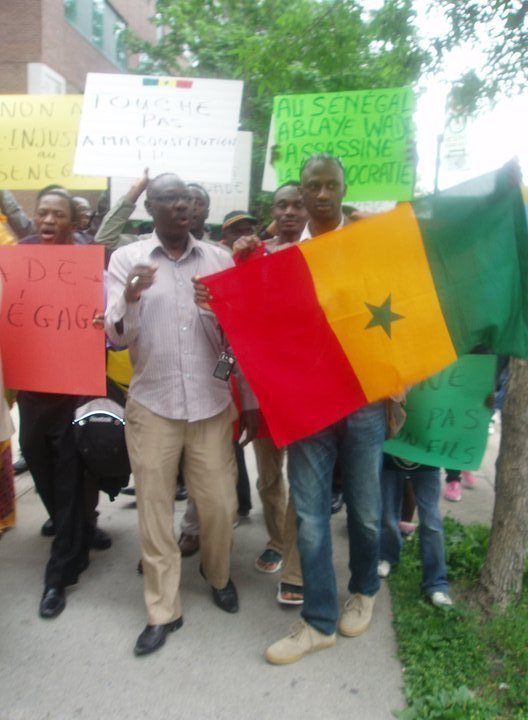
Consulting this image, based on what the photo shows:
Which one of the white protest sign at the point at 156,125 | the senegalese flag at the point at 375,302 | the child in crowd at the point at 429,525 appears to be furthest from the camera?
the white protest sign at the point at 156,125

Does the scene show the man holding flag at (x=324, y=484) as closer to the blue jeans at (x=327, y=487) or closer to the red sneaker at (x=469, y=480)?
the blue jeans at (x=327, y=487)

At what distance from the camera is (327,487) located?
2.94 meters

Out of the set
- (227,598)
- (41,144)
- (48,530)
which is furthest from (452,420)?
(41,144)

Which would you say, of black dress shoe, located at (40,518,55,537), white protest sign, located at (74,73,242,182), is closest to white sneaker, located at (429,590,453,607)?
black dress shoe, located at (40,518,55,537)

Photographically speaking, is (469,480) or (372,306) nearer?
(372,306)

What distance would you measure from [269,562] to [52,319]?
1.73 meters

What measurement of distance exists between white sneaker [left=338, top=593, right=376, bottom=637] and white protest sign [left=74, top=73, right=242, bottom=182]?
7.71ft

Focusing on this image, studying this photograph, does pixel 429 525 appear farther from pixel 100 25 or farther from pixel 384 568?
pixel 100 25

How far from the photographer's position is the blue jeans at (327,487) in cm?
290

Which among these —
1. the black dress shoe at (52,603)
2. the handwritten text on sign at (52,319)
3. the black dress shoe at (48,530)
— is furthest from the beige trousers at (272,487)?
the black dress shoe at (48,530)

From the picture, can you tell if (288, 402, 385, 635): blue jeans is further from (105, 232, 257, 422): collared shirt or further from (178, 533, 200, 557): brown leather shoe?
(178, 533, 200, 557): brown leather shoe

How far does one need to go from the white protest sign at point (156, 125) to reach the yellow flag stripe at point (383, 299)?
4.16 ft

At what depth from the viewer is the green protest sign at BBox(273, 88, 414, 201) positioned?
4078mm

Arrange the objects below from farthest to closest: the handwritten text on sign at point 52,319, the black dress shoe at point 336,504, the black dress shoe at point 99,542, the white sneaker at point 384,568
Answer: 1. the black dress shoe at point 336,504
2. the black dress shoe at point 99,542
3. the white sneaker at point 384,568
4. the handwritten text on sign at point 52,319
